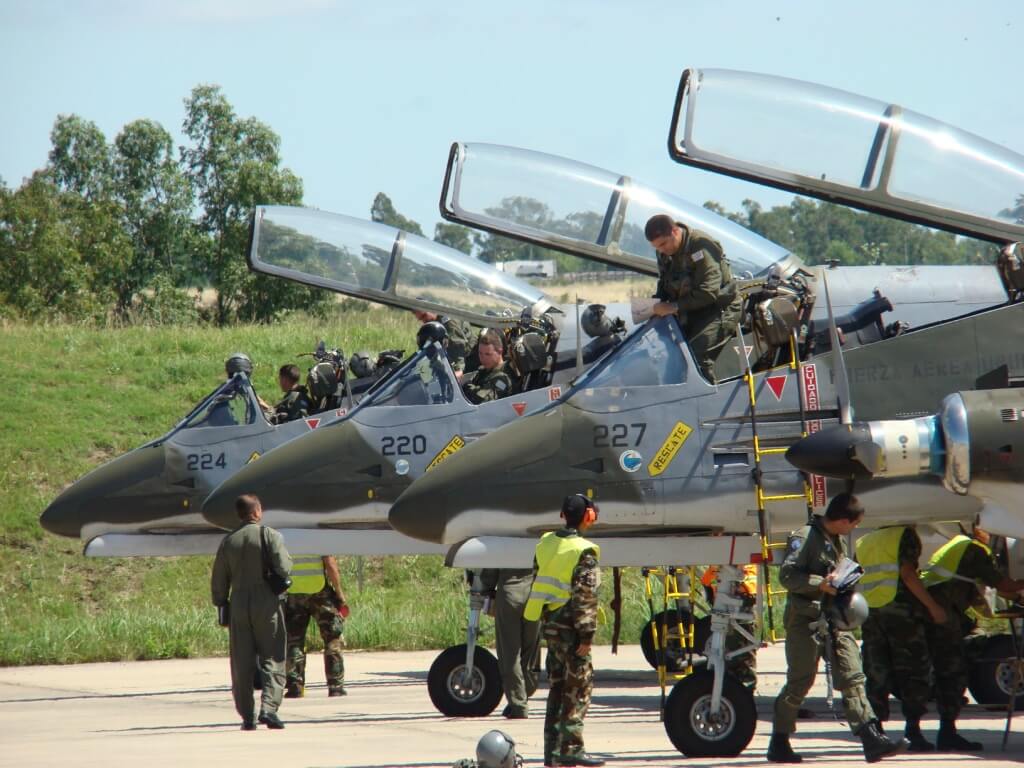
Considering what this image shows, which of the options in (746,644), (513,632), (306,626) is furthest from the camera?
(306,626)

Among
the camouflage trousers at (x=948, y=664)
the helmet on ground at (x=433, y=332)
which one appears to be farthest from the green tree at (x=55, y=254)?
the camouflage trousers at (x=948, y=664)

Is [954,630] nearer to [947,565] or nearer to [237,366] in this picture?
[947,565]

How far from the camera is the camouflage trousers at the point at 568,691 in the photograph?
8.34m

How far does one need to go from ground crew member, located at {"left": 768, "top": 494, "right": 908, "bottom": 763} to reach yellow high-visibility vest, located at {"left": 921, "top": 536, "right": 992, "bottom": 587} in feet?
5.18

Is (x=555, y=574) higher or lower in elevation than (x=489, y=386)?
lower

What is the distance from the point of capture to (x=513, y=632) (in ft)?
35.5

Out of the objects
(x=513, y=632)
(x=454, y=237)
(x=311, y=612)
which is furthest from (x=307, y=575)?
(x=454, y=237)

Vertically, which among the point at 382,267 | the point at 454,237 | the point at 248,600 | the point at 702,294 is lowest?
the point at 248,600

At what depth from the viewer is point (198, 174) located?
45.9 metres

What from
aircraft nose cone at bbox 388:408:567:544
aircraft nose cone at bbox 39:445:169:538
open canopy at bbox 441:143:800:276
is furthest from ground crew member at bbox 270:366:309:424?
aircraft nose cone at bbox 388:408:567:544

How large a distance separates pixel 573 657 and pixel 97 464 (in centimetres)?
2051

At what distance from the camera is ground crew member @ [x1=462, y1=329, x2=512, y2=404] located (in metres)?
13.4

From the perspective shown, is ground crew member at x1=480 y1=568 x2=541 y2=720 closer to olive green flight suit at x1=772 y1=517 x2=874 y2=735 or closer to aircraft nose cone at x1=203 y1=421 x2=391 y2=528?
aircraft nose cone at x1=203 y1=421 x2=391 y2=528

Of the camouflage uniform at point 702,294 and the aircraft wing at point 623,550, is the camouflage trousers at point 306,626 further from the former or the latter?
the camouflage uniform at point 702,294
